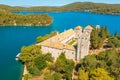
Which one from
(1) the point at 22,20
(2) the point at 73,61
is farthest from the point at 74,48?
(1) the point at 22,20

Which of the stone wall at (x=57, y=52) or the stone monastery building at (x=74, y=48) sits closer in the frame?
the stone monastery building at (x=74, y=48)

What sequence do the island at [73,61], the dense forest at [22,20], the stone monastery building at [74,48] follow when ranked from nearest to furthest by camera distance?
1. the island at [73,61]
2. the stone monastery building at [74,48]
3. the dense forest at [22,20]

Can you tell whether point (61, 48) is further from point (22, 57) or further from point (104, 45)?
point (104, 45)

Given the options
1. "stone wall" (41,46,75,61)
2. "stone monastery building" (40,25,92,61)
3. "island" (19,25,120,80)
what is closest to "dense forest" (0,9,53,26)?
"island" (19,25,120,80)

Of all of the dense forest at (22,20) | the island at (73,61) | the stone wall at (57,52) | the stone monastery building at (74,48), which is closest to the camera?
the island at (73,61)

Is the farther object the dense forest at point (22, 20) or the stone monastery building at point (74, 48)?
the dense forest at point (22, 20)

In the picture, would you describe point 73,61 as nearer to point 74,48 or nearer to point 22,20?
point 74,48

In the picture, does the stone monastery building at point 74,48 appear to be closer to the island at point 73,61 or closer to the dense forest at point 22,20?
the island at point 73,61

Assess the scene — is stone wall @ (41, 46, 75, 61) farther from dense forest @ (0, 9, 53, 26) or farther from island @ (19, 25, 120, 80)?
dense forest @ (0, 9, 53, 26)

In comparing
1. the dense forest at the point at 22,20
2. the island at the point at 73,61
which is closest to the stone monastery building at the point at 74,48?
the island at the point at 73,61

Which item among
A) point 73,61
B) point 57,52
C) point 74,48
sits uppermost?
point 74,48

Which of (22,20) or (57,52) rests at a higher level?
(22,20)
